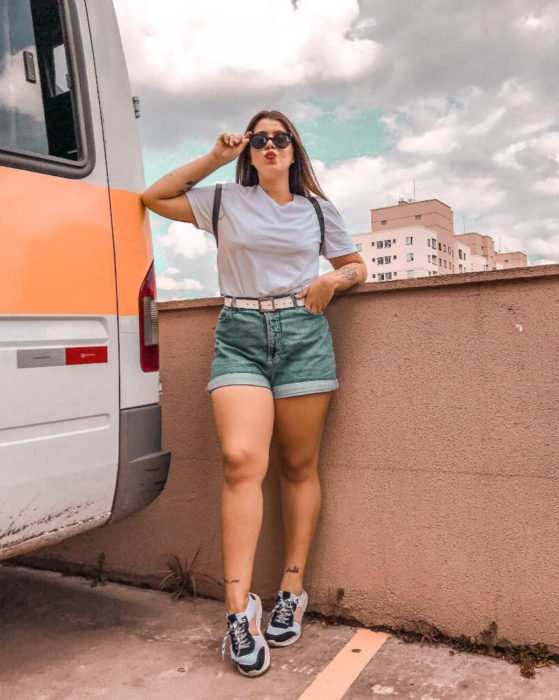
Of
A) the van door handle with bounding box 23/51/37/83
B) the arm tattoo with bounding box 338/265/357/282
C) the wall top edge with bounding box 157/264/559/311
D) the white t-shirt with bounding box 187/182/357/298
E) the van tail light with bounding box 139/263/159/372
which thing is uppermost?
the van door handle with bounding box 23/51/37/83

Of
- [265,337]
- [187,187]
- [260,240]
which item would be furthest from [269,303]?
[187,187]

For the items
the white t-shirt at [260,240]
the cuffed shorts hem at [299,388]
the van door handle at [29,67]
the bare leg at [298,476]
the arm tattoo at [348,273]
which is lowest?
the bare leg at [298,476]

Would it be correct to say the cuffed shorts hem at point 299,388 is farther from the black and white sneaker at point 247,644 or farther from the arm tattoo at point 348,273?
the black and white sneaker at point 247,644

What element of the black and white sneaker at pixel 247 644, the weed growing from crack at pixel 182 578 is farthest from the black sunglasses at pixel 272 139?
the weed growing from crack at pixel 182 578

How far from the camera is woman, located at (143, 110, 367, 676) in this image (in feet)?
8.68

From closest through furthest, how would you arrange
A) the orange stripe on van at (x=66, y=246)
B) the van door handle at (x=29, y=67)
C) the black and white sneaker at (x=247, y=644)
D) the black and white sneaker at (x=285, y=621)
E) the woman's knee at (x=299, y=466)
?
the orange stripe on van at (x=66, y=246), the van door handle at (x=29, y=67), the black and white sneaker at (x=247, y=644), the black and white sneaker at (x=285, y=621), the woman's knee at (x=299, y=466)

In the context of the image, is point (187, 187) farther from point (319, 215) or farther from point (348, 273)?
point (348, 273)

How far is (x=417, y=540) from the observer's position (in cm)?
278

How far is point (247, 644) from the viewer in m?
2.51

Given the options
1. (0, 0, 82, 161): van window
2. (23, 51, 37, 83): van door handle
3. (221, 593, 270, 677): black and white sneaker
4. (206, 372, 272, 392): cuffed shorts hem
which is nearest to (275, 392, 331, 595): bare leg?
(206, 372, 272, 392): cuffed shorts hem

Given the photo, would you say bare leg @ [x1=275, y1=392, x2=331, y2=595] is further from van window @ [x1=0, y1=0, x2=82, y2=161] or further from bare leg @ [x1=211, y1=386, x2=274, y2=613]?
van window @ [x1=0, y1=0, x2=82, y2=161]

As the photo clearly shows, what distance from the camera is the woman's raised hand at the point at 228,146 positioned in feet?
9.00

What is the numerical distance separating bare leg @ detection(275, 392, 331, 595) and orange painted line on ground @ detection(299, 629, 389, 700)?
0.99 ft

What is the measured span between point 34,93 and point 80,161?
0.85 ft
